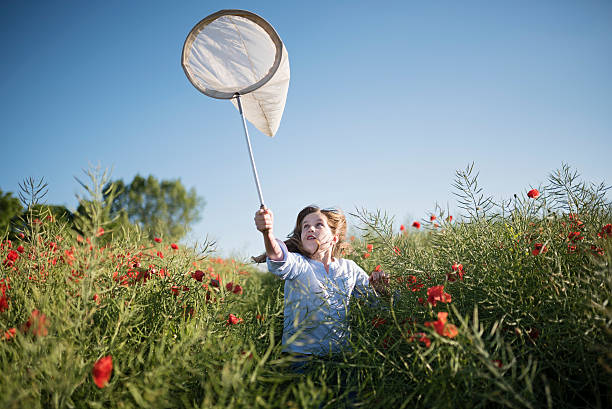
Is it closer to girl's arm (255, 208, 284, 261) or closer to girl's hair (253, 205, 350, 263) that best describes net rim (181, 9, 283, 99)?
girl's arm (255, 208, 284, 261)

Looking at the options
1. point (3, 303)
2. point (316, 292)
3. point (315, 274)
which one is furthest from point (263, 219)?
point (3, 303)

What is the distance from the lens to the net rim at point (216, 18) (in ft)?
5.37

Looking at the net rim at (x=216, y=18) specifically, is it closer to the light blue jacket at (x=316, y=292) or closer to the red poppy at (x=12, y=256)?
the light blue jacket at (x=316, y=292)

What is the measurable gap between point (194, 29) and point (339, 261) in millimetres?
1641

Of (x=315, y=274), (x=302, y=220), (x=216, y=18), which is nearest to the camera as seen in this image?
(x=216, y=18)

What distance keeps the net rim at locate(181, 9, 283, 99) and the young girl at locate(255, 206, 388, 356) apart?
A: 0.71m

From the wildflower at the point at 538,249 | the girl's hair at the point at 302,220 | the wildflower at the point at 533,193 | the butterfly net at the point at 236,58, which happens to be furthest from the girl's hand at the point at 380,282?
the butterfly net at the point at 236,58

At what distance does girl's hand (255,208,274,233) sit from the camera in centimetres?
155

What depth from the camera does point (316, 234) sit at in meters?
2.16

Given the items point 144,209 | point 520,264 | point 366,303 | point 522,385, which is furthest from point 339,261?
point 144,209

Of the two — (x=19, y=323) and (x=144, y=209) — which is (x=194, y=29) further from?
(x=144, y=209)

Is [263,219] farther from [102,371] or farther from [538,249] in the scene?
[538,249]

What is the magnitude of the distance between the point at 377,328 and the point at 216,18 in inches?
69.1

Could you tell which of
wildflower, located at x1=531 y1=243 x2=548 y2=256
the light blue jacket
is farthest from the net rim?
wildflower, located at x1=531 y1=243 x2=548 y2=256
